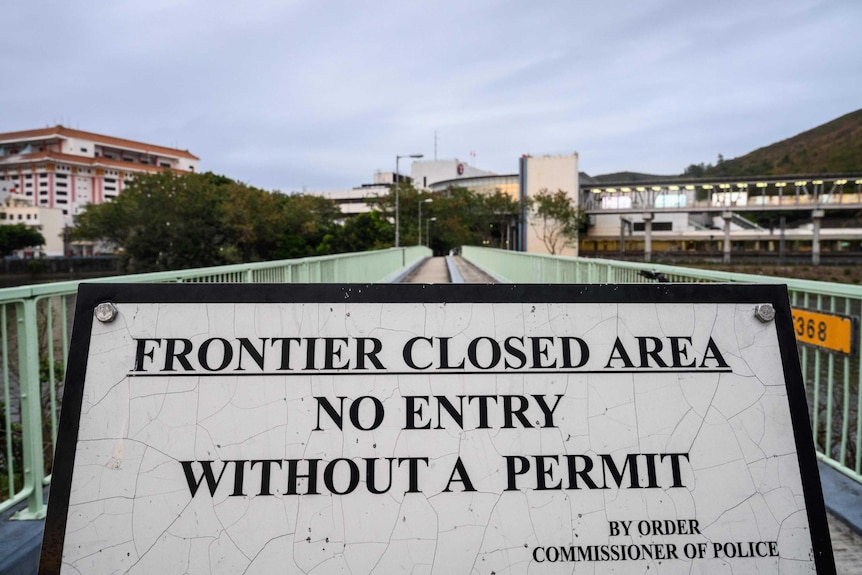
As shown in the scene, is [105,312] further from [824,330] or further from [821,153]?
[821,153]

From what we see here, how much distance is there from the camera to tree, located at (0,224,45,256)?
7188cm

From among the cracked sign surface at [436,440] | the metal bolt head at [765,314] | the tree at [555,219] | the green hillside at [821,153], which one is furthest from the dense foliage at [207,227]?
the green hillside at [821,153]

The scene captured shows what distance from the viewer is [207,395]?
6.41ft

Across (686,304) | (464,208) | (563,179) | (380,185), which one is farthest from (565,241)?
(686,304)

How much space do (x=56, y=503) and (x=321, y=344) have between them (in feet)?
3.17

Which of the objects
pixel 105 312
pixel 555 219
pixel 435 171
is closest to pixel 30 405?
pixel 105 312

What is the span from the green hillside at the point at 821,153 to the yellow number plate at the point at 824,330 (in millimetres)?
164276

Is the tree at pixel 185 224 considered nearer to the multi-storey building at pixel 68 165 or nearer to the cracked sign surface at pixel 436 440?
the cracked sign surface at pixel 436 440

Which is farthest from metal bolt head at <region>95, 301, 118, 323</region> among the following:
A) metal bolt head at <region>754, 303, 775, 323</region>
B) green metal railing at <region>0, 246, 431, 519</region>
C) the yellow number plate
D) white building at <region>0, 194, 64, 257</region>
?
white building at <region>0, 194, 64, 257</region>

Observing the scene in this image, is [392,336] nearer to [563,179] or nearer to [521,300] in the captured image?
[521,300]

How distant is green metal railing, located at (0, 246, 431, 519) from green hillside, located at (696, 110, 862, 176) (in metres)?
165

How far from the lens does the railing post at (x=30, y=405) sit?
2939 millimetres

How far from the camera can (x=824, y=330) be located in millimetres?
3541

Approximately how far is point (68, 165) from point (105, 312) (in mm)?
140675
